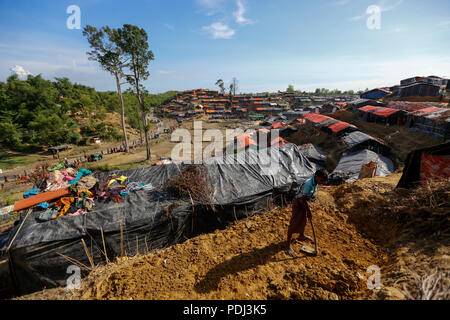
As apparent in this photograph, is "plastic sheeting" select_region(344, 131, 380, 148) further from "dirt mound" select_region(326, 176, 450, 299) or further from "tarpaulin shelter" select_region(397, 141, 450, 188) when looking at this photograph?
"dirt mound" select_region(326, 176, 450, 299)

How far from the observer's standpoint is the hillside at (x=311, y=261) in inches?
114

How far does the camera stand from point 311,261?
355 cm

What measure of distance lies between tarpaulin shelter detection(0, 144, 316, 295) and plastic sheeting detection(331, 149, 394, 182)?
5.45 m

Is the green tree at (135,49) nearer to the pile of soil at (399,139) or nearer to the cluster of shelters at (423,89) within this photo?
the pile of soil at (399,139)

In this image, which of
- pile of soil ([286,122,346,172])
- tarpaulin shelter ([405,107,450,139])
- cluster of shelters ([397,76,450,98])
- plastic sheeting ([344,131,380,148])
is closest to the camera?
tarpaulin shelter ([405,107,450,139])

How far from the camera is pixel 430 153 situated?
5195mm

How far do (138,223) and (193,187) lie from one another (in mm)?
1794

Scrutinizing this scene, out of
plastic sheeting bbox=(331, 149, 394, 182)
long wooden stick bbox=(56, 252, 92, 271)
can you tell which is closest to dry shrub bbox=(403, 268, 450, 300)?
long wooden stick bbox=(56, 252, 92, 271)

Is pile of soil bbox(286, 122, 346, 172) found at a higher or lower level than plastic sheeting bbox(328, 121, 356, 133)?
lower

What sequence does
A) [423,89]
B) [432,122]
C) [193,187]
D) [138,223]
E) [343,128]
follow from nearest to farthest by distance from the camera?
[138,223]
[193,187]
[432,122]
[343,128]
[423,89]

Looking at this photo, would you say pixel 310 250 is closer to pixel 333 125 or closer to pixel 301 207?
pixel 301 207

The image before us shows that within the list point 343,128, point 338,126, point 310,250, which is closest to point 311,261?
point 310,250

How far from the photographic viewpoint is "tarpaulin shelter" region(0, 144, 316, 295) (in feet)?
13.1
